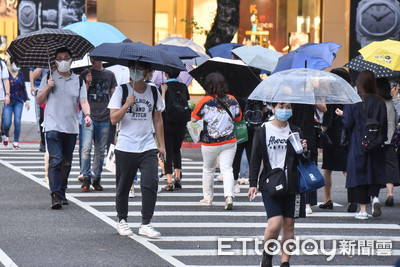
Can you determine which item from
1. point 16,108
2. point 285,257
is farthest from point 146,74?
point 16,108

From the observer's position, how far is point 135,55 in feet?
32.4

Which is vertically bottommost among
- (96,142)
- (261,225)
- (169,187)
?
(169,187)

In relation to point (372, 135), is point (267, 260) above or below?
below

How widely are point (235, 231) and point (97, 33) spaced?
481 cm

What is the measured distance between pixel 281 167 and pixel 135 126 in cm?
237

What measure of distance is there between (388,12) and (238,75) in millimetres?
14208

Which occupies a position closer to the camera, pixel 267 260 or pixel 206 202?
pixel 267 260

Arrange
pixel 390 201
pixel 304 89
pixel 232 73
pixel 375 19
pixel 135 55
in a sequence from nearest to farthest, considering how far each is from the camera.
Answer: pixel 304 89 < pixel 135 55 < pixel 390 201 < pixel 232 73 < pixel 375 19

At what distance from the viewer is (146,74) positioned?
10.2 meters

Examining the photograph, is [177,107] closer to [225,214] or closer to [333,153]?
[225,214]

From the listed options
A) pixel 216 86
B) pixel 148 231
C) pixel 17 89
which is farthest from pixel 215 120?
pixel 17 89

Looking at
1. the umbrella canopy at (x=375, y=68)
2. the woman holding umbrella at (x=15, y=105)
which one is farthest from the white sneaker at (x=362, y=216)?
the woman holding umbrella at (x=15, y=105)

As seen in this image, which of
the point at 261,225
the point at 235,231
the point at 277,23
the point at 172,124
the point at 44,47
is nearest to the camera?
the point at 235,231

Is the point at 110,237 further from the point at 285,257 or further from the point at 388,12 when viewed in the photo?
the point at 388,12
